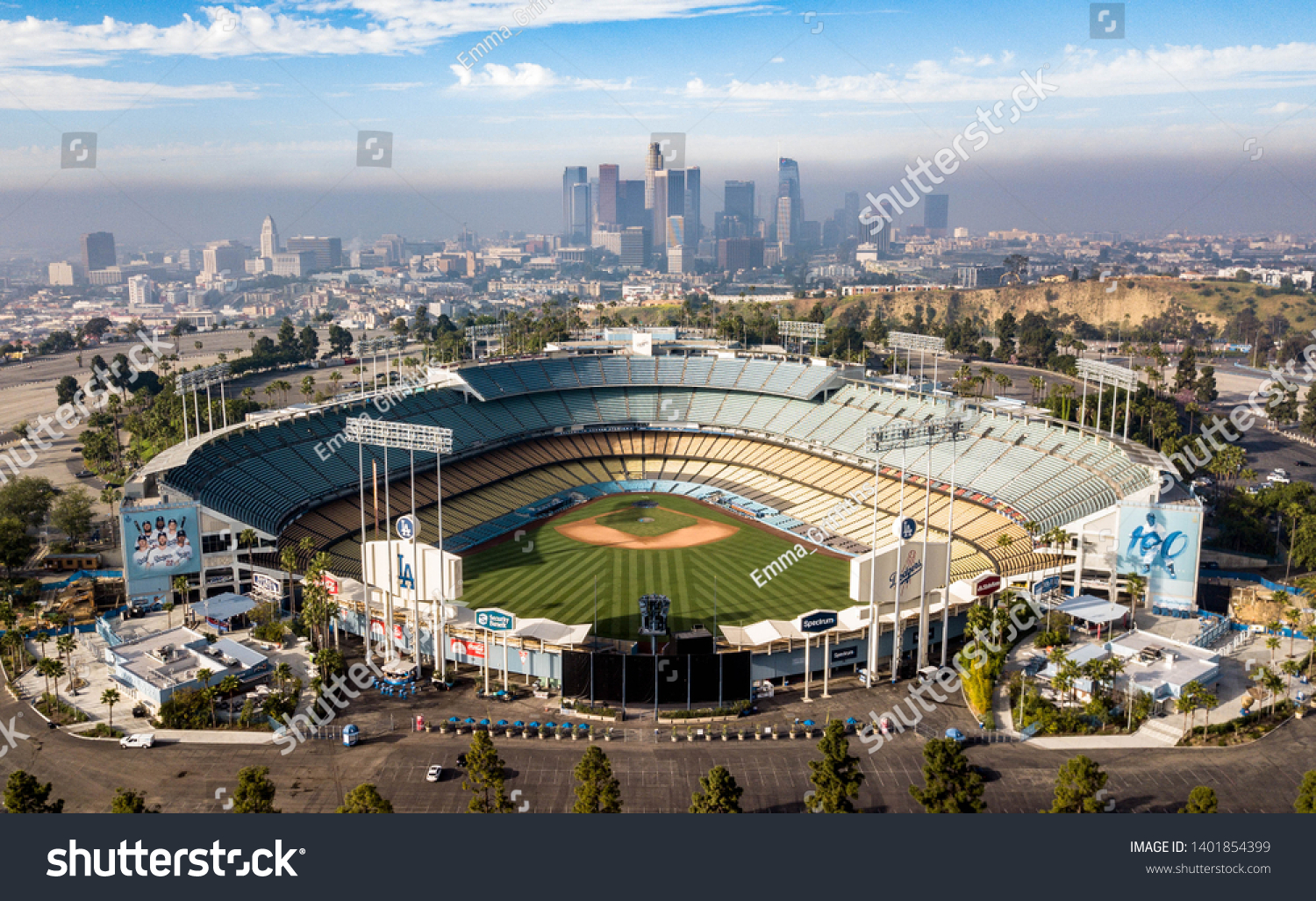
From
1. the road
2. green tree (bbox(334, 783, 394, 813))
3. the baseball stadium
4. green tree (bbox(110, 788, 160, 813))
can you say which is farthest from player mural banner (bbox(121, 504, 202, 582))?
green tree (bbox(334, 783, 394, 813))

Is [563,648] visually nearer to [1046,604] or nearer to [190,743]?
[190,743]

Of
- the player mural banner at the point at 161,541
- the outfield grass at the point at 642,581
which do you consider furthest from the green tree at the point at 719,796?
the player mural banner at the point at 161,541

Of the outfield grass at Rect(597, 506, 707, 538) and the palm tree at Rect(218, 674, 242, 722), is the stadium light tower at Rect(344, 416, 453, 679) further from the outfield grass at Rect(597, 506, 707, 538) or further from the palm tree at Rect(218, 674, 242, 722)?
the outfield grass at Rect(597, 506, 707, 538)

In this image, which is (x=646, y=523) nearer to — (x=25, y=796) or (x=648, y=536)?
(x=648, y=536)

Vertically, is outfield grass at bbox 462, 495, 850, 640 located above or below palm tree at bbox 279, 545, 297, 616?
below

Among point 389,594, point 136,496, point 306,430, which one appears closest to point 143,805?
point 389,594

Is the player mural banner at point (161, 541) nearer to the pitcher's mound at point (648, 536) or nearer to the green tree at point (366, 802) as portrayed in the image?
the pitcher's mound at point (648, 536)
